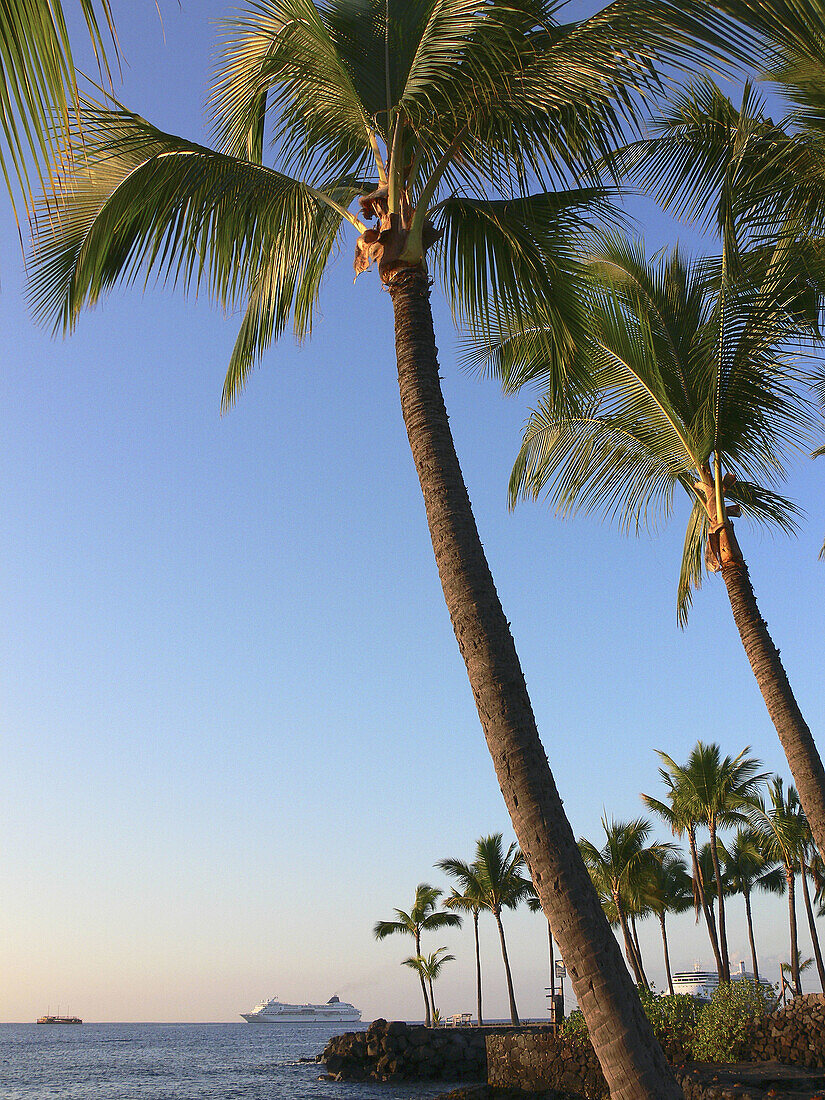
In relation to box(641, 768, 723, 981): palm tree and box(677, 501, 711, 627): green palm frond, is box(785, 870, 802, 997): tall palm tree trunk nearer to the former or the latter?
box(641, 768, 723, 981): palm tree

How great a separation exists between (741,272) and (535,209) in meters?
3.36

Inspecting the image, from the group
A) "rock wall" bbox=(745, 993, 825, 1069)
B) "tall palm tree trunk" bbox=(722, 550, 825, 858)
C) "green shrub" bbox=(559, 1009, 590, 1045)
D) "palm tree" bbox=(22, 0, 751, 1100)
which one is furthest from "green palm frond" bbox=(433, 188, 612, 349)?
"green shrub" bbox=(559, 1009, 590, 1045)

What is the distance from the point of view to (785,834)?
34281 mm

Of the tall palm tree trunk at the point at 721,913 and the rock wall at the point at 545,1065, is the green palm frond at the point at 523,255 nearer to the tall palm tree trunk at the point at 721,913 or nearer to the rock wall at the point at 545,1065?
the rock wall at the point at 545,1065

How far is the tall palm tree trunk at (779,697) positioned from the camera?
895 centimetres

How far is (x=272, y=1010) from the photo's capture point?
609 feet

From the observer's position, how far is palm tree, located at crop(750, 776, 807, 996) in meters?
34.6

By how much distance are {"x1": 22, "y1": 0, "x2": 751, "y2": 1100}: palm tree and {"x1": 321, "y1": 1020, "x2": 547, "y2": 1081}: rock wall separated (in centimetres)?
3429

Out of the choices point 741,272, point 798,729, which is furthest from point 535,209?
point 798,729

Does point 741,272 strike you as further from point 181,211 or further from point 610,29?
point 181,211

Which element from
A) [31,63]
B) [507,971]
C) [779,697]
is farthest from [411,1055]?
[31,63]

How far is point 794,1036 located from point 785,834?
22.5 meters

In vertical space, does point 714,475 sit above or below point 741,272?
below

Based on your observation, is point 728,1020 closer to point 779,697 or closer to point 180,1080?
point 779,697
